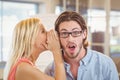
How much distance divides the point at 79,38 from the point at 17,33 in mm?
430

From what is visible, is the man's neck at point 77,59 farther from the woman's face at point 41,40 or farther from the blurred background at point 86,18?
the blurred background at point 86,18

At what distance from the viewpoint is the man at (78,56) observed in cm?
148

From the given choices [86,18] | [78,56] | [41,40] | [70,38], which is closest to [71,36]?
[70,38]

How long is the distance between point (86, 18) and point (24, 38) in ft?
7.85

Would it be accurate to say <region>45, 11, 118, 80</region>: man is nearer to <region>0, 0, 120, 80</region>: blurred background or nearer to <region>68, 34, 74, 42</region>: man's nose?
<region>68, 34, 74, 42</region>: man's nose

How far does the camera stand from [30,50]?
166 cm

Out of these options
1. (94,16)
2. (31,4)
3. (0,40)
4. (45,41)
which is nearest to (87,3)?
(94,16)

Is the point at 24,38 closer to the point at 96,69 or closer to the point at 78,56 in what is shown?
the point at 78,56

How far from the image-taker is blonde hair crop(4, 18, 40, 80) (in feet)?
5.36

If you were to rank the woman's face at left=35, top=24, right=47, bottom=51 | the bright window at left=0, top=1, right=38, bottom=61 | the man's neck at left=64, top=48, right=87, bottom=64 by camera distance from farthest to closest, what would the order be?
the bright window at left=0, top=1, right=38, bottom=61
the woman's face at left=35, top=24, right=47, bottom=51
the man's neck at left=64, top=48, right=87, bottom=64

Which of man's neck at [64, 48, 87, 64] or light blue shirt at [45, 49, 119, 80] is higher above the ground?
man's neck at [64, 48, 87, 64]

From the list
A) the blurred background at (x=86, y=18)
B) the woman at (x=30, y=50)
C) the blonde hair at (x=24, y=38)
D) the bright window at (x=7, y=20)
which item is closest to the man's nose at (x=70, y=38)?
the woman at (x=30, y=50)

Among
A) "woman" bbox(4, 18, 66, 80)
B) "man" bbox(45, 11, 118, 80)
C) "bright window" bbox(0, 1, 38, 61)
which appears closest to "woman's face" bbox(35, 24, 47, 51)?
"woman" bbox(4, 18, 66, 80)

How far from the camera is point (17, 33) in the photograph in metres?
1.66
